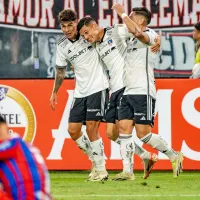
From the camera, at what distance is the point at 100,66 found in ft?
39.4

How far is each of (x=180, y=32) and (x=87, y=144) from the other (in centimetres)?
469

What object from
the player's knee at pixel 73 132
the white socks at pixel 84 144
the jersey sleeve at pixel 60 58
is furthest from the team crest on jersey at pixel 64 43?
the white socks at pixel 84 144

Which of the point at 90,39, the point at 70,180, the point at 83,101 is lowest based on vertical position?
the point at 70,180

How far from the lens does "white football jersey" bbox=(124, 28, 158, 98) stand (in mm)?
11430

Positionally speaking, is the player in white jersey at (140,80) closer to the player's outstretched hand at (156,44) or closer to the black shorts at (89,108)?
the player's outstretched hand at (156,44)

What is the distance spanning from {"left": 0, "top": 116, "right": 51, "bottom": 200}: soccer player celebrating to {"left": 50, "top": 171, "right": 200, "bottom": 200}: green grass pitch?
4123mm

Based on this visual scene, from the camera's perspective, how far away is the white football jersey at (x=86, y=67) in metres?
11.9

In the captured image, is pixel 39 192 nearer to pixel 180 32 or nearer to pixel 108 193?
pixel 108 193

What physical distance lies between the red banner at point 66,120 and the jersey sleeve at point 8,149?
7.93 m

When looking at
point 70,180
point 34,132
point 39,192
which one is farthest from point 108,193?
point 39,192

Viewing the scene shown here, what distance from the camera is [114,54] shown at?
465 inches

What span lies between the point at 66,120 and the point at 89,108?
1.50 meters

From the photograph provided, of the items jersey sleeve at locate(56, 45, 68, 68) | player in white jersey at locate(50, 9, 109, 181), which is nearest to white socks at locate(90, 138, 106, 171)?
player in white jersey at locate(50, 9, 109, 181)

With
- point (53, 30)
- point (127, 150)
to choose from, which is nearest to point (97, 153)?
point (127, 150)
